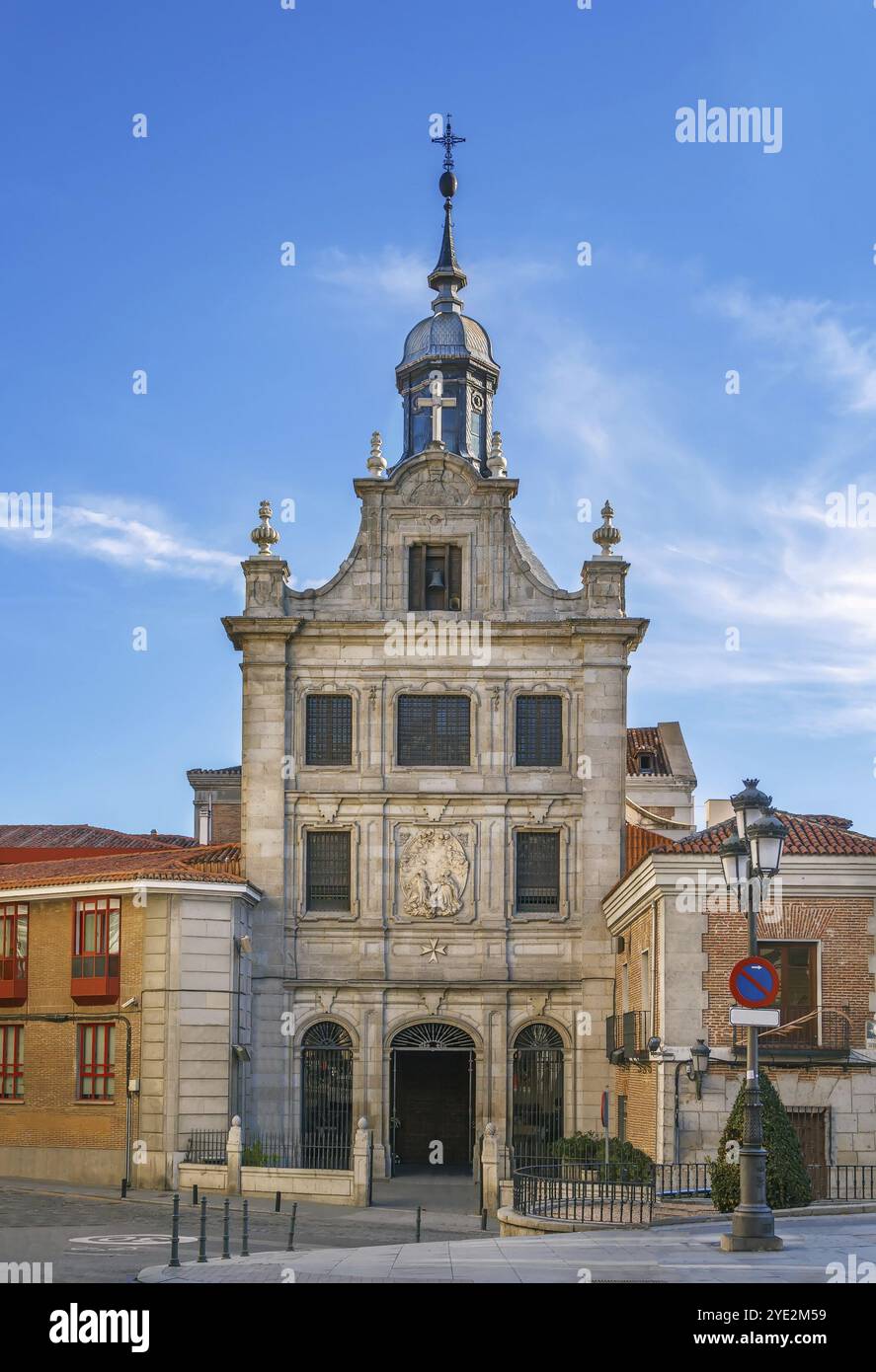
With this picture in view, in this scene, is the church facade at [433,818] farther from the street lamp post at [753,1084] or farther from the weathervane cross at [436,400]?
the street lamp post at [753,1084]

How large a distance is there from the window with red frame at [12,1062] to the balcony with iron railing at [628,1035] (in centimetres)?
1414

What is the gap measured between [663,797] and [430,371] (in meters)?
17.7

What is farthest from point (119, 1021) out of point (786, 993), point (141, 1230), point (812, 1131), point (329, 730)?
point (812, 1131)

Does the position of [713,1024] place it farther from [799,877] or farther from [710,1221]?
[710,1221]

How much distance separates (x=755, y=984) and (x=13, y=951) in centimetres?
2645

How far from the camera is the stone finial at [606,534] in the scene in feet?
154

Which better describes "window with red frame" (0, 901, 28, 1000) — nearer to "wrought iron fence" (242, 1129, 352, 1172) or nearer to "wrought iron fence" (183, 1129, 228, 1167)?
"wrought iron fence" (183, 1129, 228, 1167)

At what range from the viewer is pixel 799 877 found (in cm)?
3444

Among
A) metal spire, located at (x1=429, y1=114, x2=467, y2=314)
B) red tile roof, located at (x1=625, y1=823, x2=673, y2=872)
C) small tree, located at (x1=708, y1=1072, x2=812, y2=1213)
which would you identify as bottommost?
small tree, located at (x1=708, y1=1072, x2=812, y2=1213)

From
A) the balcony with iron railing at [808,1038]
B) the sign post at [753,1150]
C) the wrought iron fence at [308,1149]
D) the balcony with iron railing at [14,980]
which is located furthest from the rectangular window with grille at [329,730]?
the sign post at [753,1150]

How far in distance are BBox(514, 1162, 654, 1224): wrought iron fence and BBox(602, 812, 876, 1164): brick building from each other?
3674 mm

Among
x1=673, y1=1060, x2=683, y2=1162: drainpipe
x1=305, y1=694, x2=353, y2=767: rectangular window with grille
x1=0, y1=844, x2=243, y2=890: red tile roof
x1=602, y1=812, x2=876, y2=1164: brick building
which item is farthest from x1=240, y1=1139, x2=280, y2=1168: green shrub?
x1=305, y1=694, x2=353, y2=767: rectangular window with grille

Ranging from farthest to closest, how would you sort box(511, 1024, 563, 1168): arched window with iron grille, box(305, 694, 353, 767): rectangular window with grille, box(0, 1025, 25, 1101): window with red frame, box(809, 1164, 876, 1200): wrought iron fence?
box(305, 694, 353, 767): rectangular window with grille, box(511, 1024, 563, 1168): arched window with iron grille, box(0, 1025, 25, 1101): window with red frame, box(809, 1164, 876, 1200): wrought iron fence

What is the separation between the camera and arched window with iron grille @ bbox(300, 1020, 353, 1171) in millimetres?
44438
